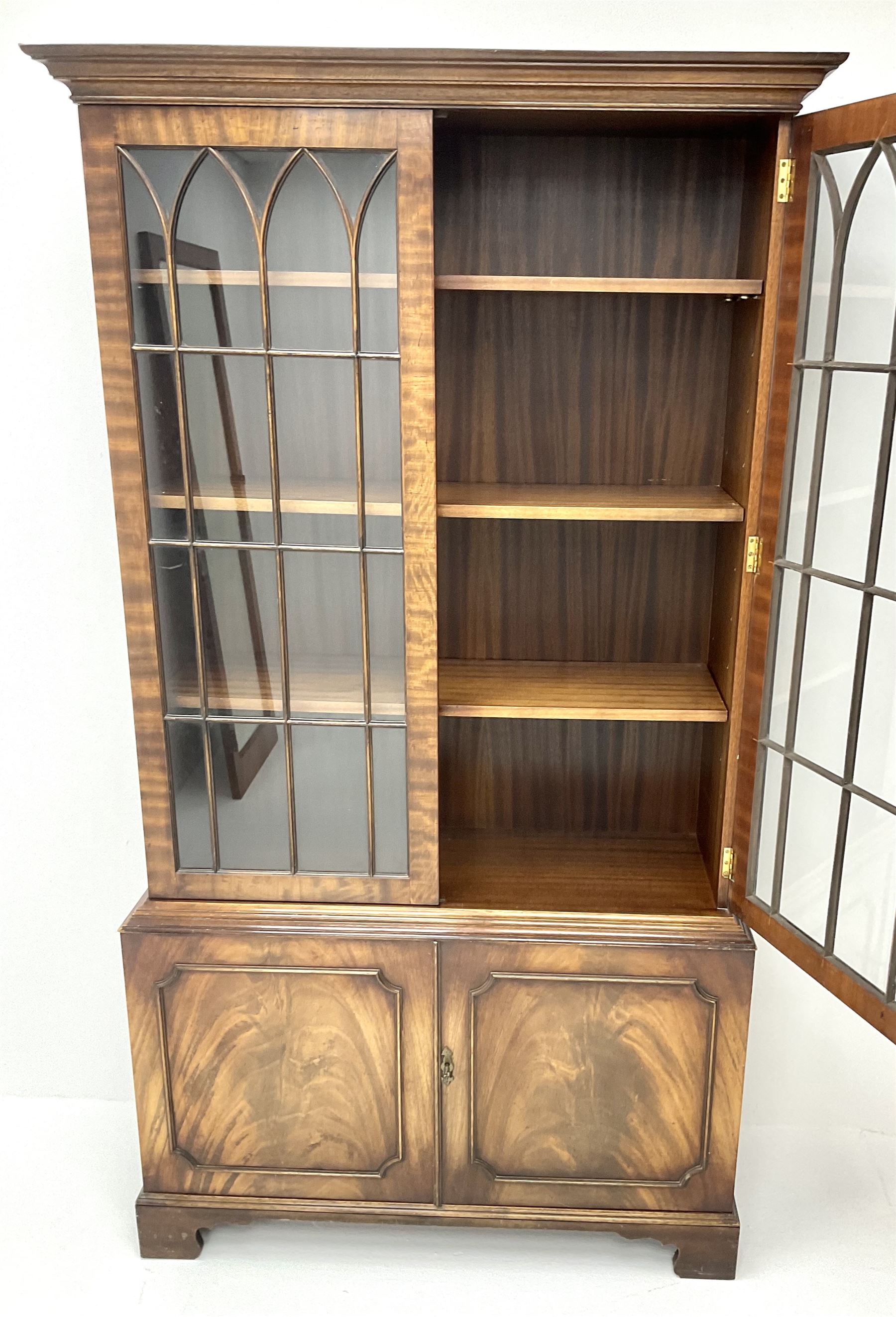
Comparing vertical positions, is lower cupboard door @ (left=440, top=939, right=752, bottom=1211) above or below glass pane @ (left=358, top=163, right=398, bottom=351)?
below

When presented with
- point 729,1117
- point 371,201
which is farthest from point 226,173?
point 729,1117

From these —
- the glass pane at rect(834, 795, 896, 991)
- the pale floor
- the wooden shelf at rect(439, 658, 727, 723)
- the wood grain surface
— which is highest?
the wood grain surface

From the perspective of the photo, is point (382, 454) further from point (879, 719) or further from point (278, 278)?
point (879, 719)

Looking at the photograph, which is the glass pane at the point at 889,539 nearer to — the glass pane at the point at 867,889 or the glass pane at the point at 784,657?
the glass pane at the point at 784,657

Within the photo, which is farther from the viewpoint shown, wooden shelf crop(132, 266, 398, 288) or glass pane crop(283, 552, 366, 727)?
glass pane crop(283, 552, 366, 727)

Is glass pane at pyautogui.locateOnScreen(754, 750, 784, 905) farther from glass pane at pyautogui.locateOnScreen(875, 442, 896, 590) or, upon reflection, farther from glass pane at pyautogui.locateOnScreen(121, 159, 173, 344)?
glass pane at pyautogui.locateOnScreen(121, 159, 173, 344)

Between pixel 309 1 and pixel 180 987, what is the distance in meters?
1.81

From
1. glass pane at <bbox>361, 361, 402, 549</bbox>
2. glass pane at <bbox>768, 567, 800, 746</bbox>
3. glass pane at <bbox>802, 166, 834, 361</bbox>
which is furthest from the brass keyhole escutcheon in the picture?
glass pane at <bbox>802, 166, 834, 361</bbox>

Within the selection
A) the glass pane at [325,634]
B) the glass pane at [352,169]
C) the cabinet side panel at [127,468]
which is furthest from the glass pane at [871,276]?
the cabinet side panel at [127,468]

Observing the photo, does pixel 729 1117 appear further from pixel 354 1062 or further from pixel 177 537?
pixel 177 537

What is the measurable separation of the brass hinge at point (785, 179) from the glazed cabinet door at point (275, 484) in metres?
0.52

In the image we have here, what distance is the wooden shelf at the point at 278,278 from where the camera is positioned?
1.63 m

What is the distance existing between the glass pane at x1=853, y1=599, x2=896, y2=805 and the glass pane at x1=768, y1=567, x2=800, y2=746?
120mm

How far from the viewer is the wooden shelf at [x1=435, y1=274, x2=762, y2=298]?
5.46 ft
